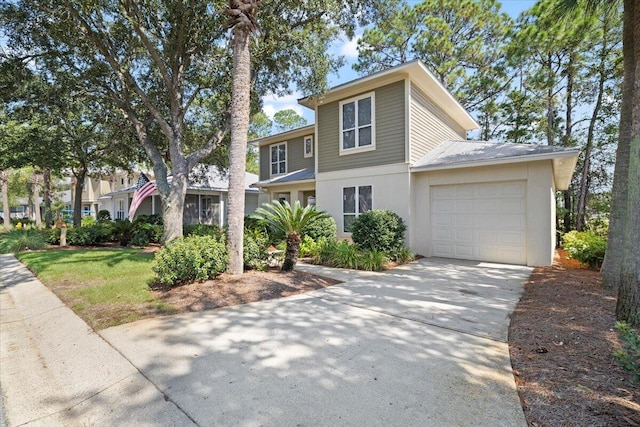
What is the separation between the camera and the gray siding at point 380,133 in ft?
33.4

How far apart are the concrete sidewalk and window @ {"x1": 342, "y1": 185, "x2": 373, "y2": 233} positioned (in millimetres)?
8316

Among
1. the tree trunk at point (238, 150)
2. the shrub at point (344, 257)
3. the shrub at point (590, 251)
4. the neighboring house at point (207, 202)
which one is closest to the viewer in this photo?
the tree trunk at point (238, 150)

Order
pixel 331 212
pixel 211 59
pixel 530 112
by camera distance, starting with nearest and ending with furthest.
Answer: pixel 211 59 → pixel 331 212 → pixel 530 112

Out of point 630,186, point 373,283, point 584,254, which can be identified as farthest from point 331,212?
point 630,186

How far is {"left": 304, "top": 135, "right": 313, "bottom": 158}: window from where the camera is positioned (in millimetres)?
15734

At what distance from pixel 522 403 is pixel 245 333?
297cm

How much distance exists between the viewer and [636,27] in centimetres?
448

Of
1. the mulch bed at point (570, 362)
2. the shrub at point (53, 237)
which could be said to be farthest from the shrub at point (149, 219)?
the mulch bed at point (570, 362)

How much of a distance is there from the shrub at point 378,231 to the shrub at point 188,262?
14.6ft

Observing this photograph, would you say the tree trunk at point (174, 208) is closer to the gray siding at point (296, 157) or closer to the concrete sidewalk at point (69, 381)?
the concrete sidewalk at point (69, 381)

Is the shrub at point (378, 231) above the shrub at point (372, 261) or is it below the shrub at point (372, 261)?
above

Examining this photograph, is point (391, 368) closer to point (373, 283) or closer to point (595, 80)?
point (373, 283)

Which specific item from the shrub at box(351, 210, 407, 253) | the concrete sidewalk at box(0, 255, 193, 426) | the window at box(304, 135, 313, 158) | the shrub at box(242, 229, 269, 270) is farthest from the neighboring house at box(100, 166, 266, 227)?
the concrete sidewalk at box(0, 255, 193, 426)

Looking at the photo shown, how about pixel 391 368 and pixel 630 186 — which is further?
pixel 630 186
